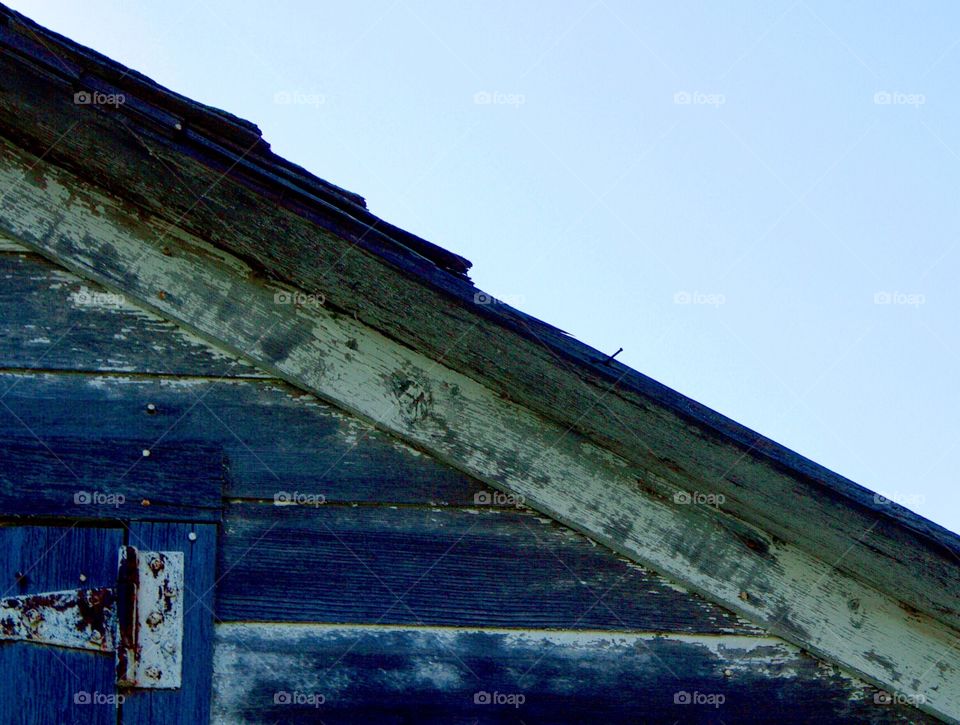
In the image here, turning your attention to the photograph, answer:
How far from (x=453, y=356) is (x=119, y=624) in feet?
3.23

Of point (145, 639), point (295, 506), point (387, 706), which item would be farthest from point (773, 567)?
point (145, 639)

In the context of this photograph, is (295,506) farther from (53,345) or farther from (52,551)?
(53,345)

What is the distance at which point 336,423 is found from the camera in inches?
95.4

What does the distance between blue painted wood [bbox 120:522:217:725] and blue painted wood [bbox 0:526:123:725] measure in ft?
0.17

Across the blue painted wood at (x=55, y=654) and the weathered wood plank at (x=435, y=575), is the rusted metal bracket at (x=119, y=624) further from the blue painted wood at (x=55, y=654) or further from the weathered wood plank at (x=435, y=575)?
the weathered wood plank at (x=435, y=575)

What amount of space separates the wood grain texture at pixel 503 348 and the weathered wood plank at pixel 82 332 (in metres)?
0.11

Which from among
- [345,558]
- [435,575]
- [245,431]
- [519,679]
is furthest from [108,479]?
[519,679]

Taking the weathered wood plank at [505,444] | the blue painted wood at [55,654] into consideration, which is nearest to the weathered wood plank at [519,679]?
the weathered wood plank at [505,444]

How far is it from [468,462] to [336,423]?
338 millimetres

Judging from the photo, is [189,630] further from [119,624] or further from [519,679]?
[519,679]

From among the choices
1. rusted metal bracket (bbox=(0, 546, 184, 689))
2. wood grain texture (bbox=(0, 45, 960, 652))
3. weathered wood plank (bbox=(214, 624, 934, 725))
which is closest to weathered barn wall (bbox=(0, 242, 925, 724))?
weathered wood plank (bbox=(214, 624, 934, 725))

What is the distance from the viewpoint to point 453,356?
2.41 m

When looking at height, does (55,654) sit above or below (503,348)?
below

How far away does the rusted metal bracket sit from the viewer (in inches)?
87.8
